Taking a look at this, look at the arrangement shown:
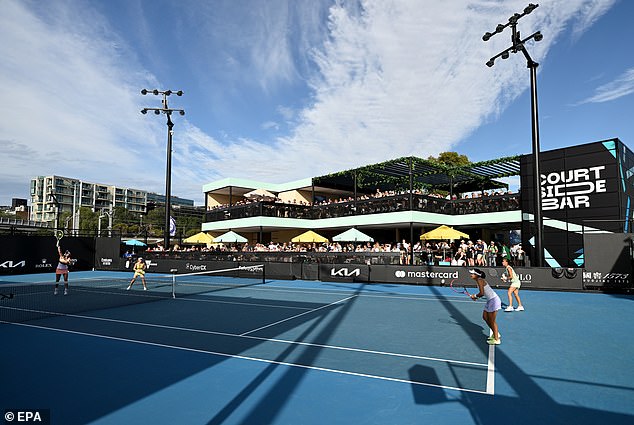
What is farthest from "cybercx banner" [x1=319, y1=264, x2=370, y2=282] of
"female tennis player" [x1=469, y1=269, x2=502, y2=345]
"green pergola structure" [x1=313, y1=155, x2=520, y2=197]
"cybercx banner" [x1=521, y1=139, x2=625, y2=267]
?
"female tennis player" [x1=469, y1=269, x2=502, y2=345]

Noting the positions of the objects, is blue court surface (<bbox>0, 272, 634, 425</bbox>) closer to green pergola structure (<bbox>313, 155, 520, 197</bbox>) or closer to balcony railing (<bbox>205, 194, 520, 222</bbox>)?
balcony railing (<bbox>205, 194, 520, 222</bbox>)

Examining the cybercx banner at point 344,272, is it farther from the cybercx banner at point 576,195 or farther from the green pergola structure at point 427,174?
the cybercx banner at point 576,195

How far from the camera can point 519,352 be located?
747 cm

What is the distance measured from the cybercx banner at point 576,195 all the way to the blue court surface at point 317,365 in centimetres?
759

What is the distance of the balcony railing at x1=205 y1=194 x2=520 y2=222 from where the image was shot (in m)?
26.2

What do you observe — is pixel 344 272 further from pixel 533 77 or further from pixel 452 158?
pixel 452 158

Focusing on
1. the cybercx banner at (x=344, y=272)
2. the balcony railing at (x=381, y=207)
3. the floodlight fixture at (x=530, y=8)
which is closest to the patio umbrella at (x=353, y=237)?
the cybercx banner at (x=344, y=272)

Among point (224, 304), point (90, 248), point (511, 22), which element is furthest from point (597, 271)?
point (90, 248)

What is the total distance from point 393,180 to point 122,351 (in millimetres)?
26841

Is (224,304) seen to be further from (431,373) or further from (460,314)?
(431,373)

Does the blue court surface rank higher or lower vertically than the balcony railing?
lower

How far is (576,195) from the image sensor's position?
20.2 meters

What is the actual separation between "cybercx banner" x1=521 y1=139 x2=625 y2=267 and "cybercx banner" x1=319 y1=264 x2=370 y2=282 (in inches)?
394

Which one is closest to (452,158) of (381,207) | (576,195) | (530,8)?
(381,207)
